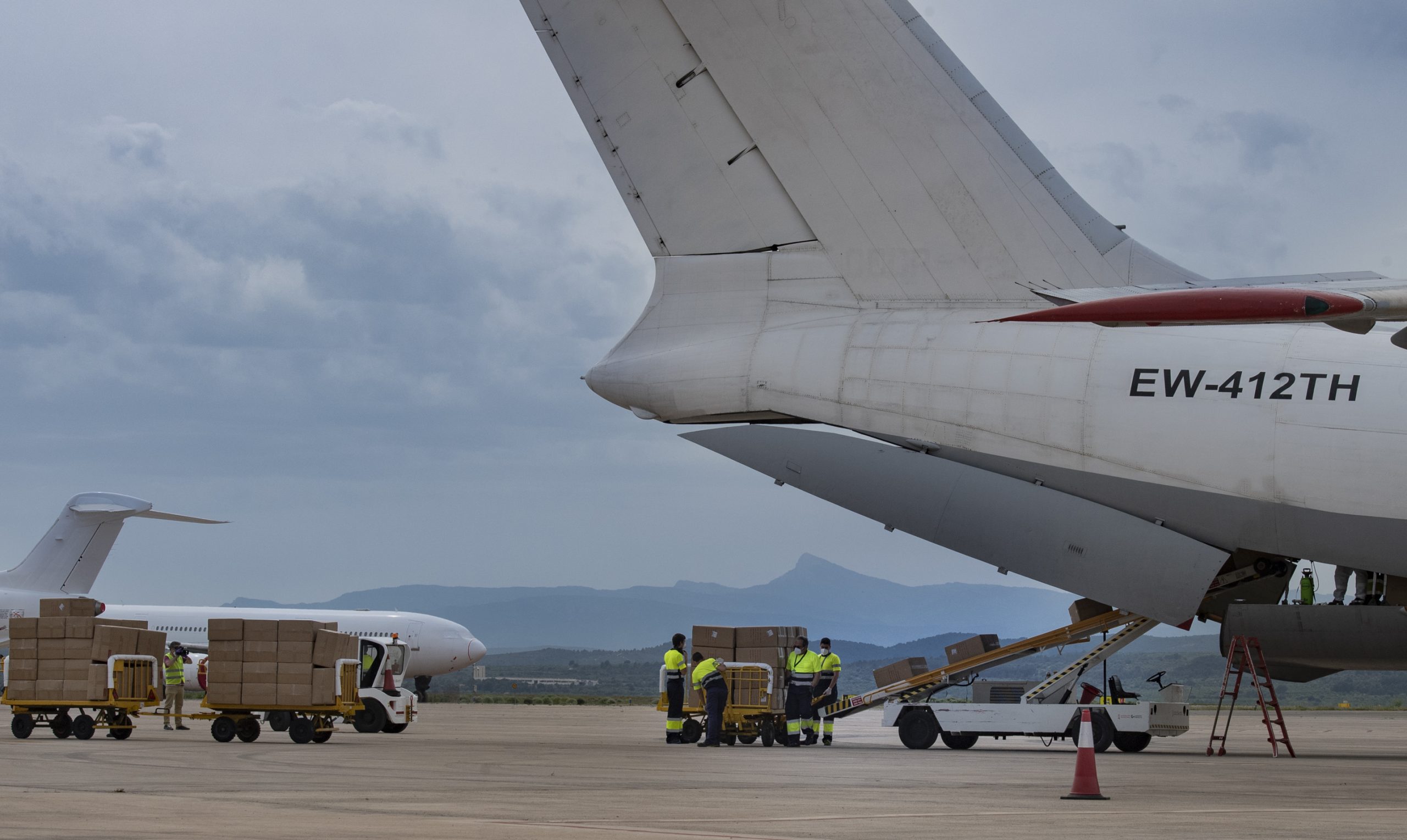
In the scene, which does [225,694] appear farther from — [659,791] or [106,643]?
[659,791]

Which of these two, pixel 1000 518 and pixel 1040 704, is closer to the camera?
Result: pixel 1000 518

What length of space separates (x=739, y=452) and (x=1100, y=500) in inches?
152

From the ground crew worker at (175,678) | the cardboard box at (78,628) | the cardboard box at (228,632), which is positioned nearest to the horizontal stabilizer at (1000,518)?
the cardboard box at (228,632)

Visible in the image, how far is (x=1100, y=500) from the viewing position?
1488cm

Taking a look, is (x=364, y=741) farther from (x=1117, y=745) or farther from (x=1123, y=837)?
(x=1123, y=837)

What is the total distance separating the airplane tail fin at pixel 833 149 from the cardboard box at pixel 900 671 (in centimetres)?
500

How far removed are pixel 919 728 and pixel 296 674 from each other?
25.2 feet

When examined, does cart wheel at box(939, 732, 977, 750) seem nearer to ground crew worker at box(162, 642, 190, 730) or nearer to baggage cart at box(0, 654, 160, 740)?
baggage cart at box(0, 654, 160, 740)

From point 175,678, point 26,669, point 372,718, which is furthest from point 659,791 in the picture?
point 175,678

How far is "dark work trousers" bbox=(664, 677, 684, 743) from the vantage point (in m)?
18.7

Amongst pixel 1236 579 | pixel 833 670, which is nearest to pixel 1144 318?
pixel 1236 579

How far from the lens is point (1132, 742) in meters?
17.8

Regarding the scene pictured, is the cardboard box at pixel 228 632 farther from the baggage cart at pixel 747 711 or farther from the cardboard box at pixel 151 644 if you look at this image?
the baggage cart at pixel 747 711

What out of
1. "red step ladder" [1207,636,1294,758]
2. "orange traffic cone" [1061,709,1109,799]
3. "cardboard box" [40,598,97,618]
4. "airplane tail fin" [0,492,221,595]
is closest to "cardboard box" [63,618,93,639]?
"cardboard box" [40,598,97,618]
